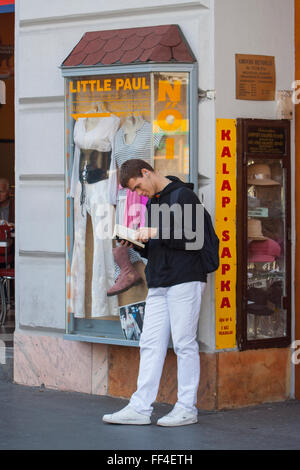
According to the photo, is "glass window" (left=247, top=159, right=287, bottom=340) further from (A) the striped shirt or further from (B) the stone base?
(A) the striped shirt

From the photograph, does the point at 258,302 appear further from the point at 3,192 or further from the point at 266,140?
the point at 3,192

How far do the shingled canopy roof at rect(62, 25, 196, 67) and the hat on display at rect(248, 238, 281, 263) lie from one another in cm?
162

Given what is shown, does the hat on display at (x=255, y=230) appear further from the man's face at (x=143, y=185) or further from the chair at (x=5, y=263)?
the chair at (x=5, y=263)

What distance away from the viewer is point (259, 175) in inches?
310

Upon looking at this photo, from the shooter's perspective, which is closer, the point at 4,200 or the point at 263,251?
the point at 263,251

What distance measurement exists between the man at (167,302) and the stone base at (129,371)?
22.9 inches

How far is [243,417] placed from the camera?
7.31 metres

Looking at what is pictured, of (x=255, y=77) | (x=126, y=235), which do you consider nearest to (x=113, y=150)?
(x=255, y=77)

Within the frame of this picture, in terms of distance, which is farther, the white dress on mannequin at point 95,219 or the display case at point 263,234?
the white dress on mannequin at point 95,219

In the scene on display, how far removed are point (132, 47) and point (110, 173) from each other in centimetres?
108

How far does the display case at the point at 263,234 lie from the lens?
7672mm

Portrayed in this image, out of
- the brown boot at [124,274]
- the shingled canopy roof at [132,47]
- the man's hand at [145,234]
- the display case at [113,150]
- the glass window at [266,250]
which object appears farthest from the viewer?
the brown boot at [124,274]

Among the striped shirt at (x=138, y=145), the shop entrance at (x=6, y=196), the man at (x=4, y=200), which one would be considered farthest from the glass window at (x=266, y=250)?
the man at (x=4, y=200)
